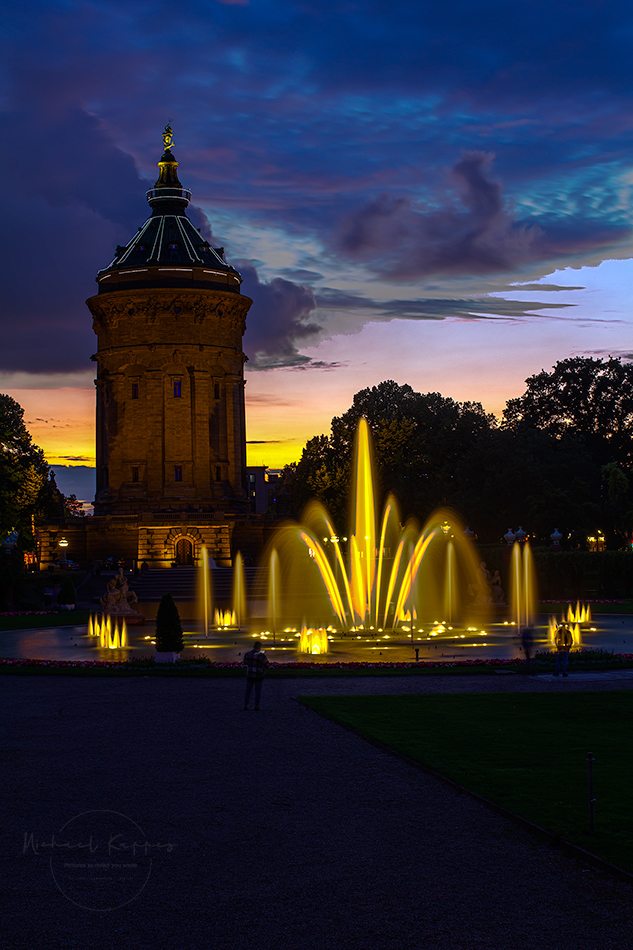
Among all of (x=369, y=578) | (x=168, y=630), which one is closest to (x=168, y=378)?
(x=369, y=578)

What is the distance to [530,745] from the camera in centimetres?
1562

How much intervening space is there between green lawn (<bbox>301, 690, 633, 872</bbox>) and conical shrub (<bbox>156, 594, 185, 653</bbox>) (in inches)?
326

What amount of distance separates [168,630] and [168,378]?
64.3m

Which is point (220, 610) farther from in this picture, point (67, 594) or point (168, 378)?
point (168, 378)

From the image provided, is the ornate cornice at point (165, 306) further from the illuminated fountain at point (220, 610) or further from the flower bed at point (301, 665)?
the flower bed at point (301, 665)

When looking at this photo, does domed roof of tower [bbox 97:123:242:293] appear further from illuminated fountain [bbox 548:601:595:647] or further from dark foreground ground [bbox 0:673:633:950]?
dark foreground ground [bbox 0:673:633:950]

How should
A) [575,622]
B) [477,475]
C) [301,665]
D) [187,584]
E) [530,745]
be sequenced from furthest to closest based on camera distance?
[477,475] < [187,584] < [575,622] < [301,665] < [530,745]

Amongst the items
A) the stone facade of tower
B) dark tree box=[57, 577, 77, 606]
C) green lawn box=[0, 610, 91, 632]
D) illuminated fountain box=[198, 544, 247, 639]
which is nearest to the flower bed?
illuminated fountain box=[198, 544, 247, 639]

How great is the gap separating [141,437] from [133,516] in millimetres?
10815

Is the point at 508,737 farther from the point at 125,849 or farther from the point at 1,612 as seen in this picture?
the point at 1,612

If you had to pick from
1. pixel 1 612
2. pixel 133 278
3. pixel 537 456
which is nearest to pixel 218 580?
pixel 1 612

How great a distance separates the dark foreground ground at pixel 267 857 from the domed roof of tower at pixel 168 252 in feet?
253

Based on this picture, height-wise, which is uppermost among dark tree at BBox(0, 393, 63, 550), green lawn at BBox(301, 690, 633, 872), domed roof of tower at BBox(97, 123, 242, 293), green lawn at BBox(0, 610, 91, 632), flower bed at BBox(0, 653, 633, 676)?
domed roof of tower at BBox(97, 123, 242, 293)

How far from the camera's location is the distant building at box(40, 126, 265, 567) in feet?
295
